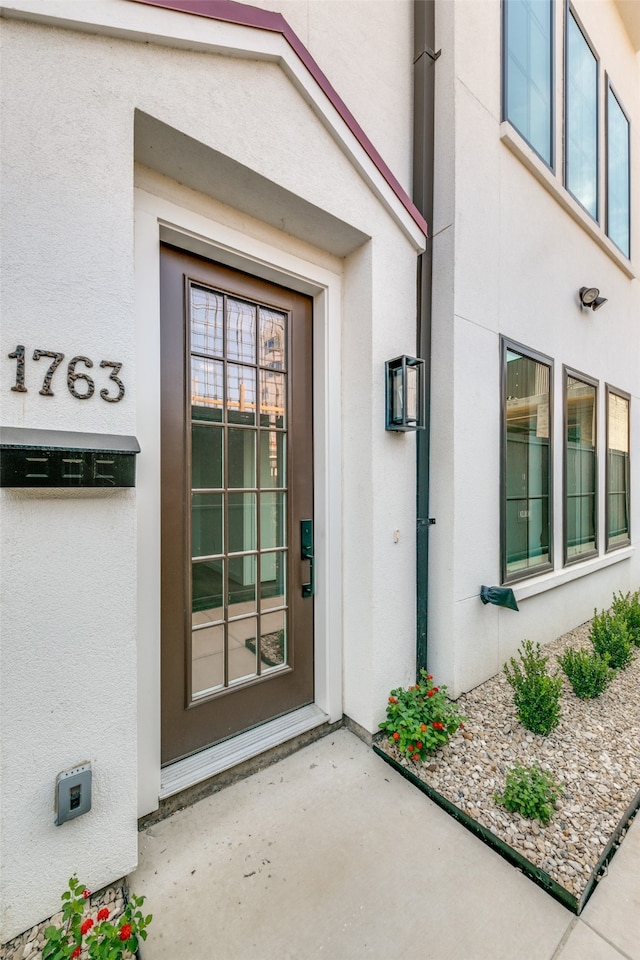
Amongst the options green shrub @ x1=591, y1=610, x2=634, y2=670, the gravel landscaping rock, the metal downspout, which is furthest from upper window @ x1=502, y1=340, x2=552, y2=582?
the gravel landscaping rock

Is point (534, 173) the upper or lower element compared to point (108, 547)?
upper

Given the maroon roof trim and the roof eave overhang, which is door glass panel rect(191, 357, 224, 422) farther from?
the maroon roof trim

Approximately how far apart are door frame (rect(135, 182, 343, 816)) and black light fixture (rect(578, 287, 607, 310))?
3.06m

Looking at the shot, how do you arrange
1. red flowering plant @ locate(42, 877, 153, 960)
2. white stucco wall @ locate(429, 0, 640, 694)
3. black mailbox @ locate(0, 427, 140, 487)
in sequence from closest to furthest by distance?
1. red flowering plant @ locate(42, 877, 153, 960)
2. black mailbox @ locate(0, 427, 140, 487)
3. white stucco wall @ locate(429, 0, 640, 694)

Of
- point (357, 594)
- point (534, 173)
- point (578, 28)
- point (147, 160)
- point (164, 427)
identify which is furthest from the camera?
point (578, 28)

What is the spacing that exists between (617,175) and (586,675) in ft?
20.0

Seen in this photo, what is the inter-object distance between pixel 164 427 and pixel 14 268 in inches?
33.5

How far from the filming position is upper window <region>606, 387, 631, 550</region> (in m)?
4.90

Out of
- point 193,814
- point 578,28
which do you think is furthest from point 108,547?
point 578,28

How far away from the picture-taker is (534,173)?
11.6 feet

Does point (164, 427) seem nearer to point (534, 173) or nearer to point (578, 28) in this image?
point (534, 173)

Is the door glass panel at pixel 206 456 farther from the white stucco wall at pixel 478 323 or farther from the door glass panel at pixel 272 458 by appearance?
the white stucco wall at pixel 478 323

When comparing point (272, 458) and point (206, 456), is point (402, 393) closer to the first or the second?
point (272, 458)

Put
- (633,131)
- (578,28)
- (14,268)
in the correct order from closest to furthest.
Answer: (14,268) < (578,28) < (633,131)
